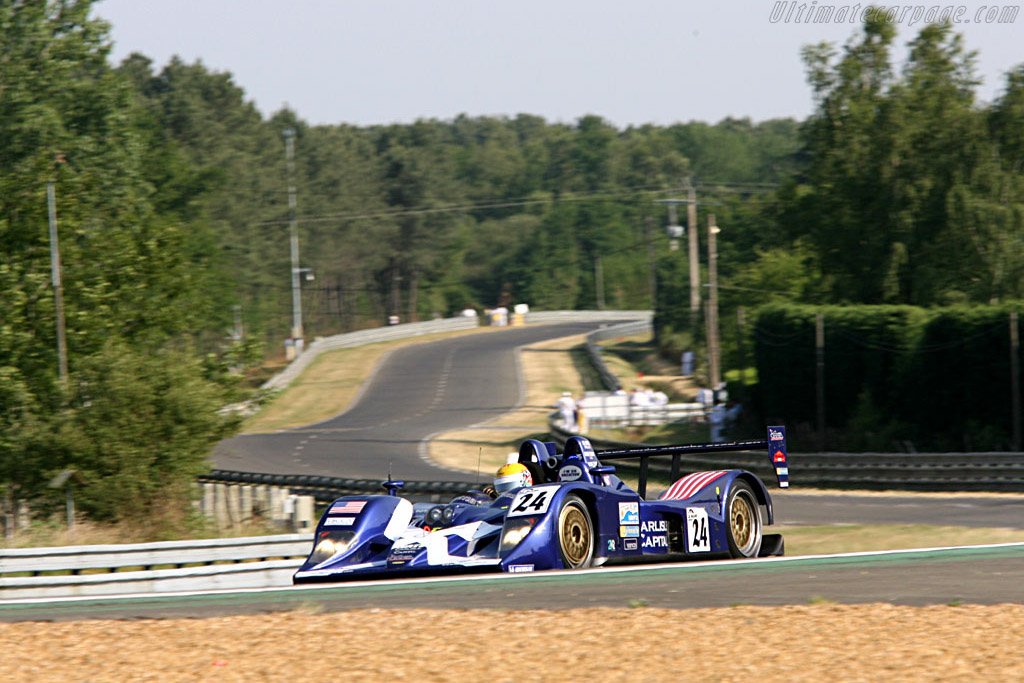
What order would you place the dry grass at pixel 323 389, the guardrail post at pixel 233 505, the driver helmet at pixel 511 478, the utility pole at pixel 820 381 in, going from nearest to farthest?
the driver helmet at pixel 511 478 < the guardrail post at pixel 233 505 < the utility pole at pixel 820 381 < the dry grass at pixel 323 389

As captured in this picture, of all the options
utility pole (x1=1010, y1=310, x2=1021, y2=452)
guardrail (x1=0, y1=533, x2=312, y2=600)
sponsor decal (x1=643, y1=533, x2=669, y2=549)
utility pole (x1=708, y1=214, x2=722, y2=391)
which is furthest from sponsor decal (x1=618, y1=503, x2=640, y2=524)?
utility pole (x1=708, y1=214, x2=722, y2=391)

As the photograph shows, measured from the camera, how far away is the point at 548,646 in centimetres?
769

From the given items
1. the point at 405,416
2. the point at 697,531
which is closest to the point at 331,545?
the point at 697,531

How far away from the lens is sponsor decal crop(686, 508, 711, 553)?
11.5m

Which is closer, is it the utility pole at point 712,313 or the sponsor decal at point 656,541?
the sponsor decal at point 656,541

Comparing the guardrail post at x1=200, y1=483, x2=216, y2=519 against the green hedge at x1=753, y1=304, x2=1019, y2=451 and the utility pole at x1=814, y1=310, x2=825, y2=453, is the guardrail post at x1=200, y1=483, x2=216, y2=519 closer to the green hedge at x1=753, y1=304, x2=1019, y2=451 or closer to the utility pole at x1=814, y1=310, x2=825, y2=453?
the utility pole at x1=814, y1=310, x2=825, y2=453

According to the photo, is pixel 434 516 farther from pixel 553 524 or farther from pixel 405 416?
pixel 405 416

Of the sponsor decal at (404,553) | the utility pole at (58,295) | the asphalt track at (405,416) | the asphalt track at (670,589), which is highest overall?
the utility pole at (58,295)

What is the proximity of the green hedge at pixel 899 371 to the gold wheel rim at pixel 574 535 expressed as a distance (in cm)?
1772

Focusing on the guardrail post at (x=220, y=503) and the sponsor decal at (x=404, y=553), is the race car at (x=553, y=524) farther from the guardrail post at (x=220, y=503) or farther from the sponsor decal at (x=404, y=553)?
the guardrail post at (x=220, y=503)

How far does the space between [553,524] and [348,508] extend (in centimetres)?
189

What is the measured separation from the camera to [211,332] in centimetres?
7212

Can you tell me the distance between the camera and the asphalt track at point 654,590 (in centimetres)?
930

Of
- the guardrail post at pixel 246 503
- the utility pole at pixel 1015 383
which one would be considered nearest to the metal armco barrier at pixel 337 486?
the guardrail post at pixel 246 503
